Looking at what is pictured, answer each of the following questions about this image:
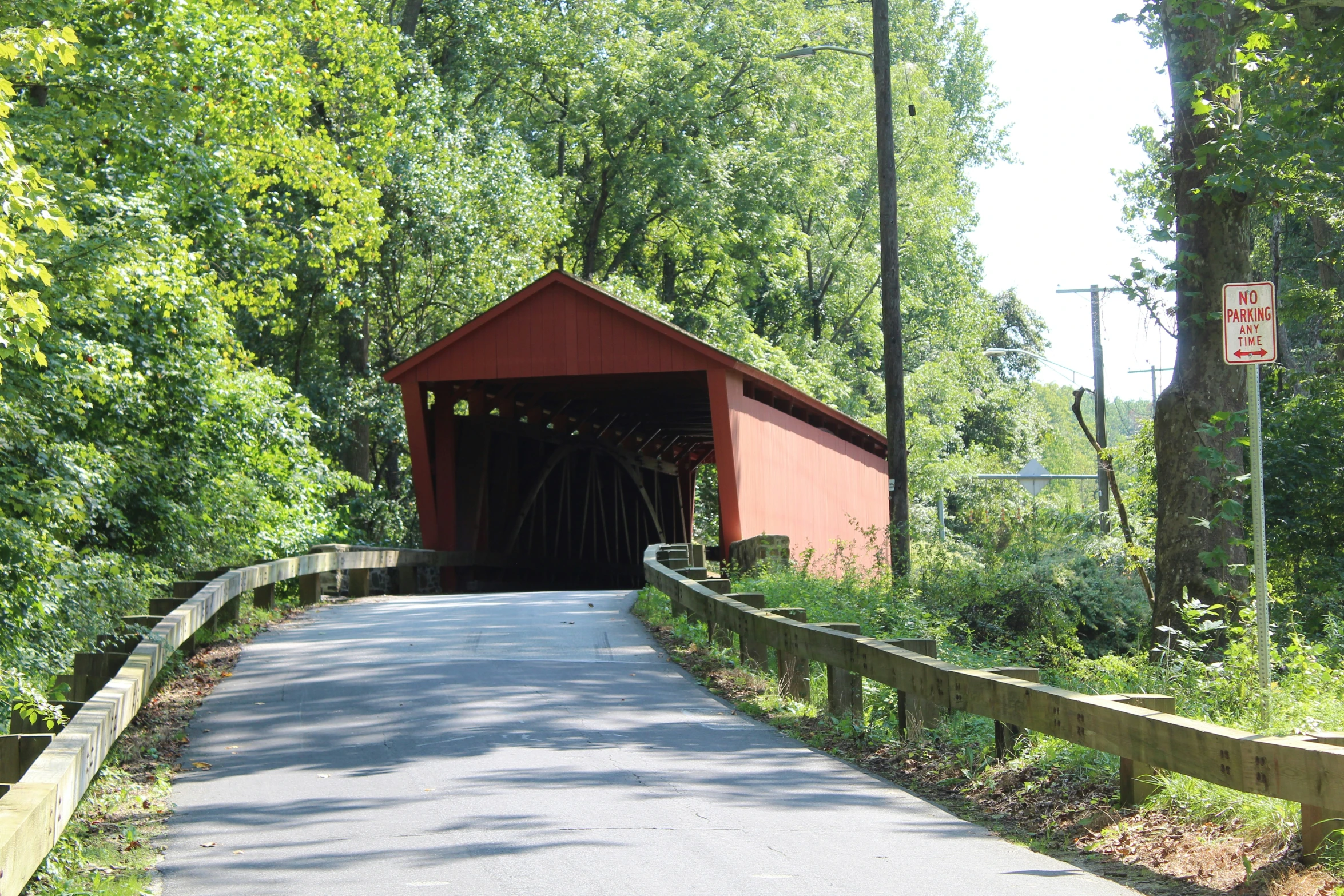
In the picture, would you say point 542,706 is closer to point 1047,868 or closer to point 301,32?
point 1047,868

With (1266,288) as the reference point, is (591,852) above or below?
below

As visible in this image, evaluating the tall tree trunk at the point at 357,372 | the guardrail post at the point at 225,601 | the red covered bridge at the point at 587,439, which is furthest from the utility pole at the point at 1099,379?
the guardrail post at the point at 225,601

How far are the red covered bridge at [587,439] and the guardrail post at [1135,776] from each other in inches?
486

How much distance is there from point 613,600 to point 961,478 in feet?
105

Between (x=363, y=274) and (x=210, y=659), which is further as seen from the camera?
(x=363, y=274)

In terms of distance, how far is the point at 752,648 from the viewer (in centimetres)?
942

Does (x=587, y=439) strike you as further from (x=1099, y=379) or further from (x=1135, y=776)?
(x=1135, y=776)

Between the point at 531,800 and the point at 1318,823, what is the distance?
119 inches

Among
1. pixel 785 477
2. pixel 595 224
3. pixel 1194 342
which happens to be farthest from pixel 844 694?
pixel 595 224

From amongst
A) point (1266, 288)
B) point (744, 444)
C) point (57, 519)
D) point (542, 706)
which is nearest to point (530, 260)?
point (744, 444)

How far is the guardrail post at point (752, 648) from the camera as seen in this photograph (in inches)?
365

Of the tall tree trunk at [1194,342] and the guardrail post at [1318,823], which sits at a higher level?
the tall tree trunk at [1194,342]

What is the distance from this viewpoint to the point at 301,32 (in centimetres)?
2089

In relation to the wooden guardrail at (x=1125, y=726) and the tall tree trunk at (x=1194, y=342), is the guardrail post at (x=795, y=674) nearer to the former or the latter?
the wooden guardrail at (x=1125, y=726)
